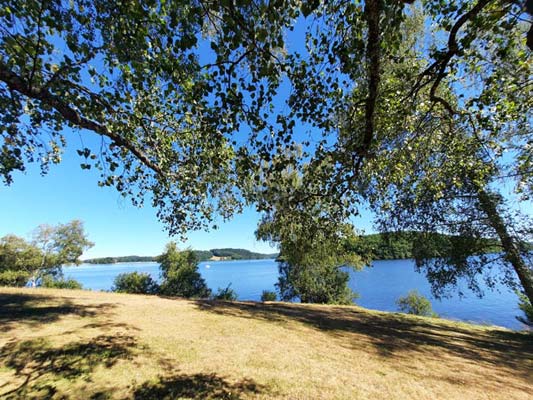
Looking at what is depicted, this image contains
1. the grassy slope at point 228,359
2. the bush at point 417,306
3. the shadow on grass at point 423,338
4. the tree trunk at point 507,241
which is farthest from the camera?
the bush at point 417,306

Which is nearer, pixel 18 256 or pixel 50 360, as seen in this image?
pixel 50 360

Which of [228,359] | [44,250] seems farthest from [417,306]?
[44,250]

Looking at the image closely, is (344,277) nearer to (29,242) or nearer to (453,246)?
(453,246)

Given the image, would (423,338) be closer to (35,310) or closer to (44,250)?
(35,310)

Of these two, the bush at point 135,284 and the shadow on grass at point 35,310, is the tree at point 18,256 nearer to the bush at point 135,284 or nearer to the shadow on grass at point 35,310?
the bush at point 135,284

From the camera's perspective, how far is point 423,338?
8.59 meters

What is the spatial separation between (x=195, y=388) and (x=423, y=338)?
8.01m

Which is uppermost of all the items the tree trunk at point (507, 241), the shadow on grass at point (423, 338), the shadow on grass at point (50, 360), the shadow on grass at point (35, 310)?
→ the tree trunk at point (507, 241)

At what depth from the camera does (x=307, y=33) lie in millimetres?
4754

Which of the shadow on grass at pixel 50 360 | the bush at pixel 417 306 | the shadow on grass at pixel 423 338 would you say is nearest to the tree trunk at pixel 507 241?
the shadow on grass at pixel 423 338

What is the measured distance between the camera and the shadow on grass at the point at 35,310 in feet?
21.6

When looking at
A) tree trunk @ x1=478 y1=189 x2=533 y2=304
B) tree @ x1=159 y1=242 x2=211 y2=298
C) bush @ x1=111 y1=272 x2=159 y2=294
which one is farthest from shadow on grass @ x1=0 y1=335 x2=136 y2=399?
tree @ x1=159 y1=242 x2=211 y2=298

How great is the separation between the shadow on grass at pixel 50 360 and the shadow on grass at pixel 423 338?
534 cm

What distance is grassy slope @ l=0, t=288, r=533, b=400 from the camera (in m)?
4.18
